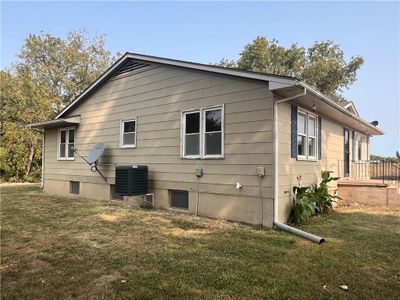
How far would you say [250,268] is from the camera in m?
4.24

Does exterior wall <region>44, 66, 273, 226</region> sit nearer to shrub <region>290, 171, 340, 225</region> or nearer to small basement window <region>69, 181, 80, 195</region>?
small basement window <region>69, 181, 80, 195</region>

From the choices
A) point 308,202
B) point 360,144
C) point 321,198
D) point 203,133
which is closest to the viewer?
point 308,202

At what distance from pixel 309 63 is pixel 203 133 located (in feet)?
82.6

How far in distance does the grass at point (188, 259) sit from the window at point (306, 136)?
2.06 metres

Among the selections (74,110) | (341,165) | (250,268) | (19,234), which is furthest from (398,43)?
(19,234)

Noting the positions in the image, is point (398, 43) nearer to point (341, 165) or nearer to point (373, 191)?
point (341, 165)

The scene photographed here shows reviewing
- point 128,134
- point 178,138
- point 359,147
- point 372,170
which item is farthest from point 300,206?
point 372,170

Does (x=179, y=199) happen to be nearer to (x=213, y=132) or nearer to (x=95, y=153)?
(x=213, y=132)

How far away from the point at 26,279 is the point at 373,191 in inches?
403

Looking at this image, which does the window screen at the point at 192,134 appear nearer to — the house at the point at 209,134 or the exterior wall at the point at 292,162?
the house at the point at 209,134

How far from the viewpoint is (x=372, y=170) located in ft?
56.5

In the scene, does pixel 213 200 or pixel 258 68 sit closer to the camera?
pixel 213 200

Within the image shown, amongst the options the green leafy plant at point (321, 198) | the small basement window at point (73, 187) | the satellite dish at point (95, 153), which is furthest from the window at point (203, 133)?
the small basement window at point (73, 187)

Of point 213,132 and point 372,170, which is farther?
point 372,170
